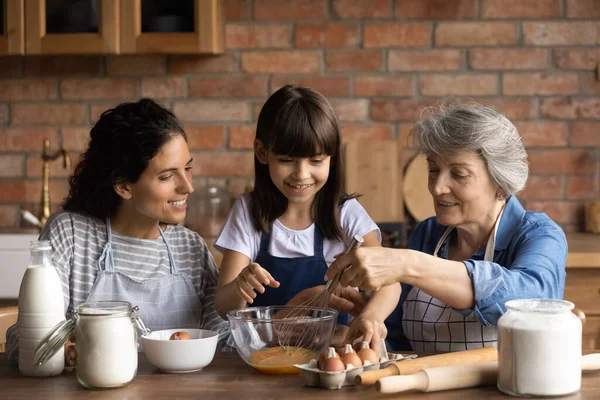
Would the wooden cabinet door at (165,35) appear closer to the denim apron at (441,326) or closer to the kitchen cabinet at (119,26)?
the kitchen cabinet at (119,26)

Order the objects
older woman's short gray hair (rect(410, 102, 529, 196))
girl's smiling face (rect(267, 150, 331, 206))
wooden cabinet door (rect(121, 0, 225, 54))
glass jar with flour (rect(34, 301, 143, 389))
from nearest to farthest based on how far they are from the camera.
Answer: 1. glass jar with flour (rect(34, 301, 143, 389))
2. older woman's short gray hair (rect(410, 102, 529, 196))
3. girl's smiling face (rect(267, 150, 331, 206))
4. wooden cabinet door (rect(121, 0, 225, 54))

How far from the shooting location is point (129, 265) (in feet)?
6.39

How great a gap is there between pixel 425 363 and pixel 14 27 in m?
2.26

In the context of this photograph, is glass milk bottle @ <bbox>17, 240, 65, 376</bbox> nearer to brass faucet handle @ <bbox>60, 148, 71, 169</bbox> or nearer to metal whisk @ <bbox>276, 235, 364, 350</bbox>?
metal whisk @ <bbox>276, 235, 364, 350</bbox>

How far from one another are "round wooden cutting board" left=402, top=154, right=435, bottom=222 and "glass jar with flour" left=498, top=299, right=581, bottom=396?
71.8 inches

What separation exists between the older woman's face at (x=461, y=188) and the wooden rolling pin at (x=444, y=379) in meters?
0.47

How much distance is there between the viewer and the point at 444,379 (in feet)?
4.37

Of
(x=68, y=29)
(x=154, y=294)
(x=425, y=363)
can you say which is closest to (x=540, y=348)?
(x=425, y=363)

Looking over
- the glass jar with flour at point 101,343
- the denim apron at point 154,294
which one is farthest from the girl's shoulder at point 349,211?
the glass jar with flour at point 101,343

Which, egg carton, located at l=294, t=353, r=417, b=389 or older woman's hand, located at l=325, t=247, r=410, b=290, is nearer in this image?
egg carton, located at l=294, t=353, r=417, b=389


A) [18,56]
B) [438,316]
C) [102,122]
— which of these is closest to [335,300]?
[438,316]

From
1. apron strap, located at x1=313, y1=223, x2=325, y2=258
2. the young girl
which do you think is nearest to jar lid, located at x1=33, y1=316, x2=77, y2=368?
the young girl

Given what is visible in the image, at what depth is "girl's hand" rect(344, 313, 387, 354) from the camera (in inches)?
60.9

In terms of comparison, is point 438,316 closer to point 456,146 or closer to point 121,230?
point 456,146
